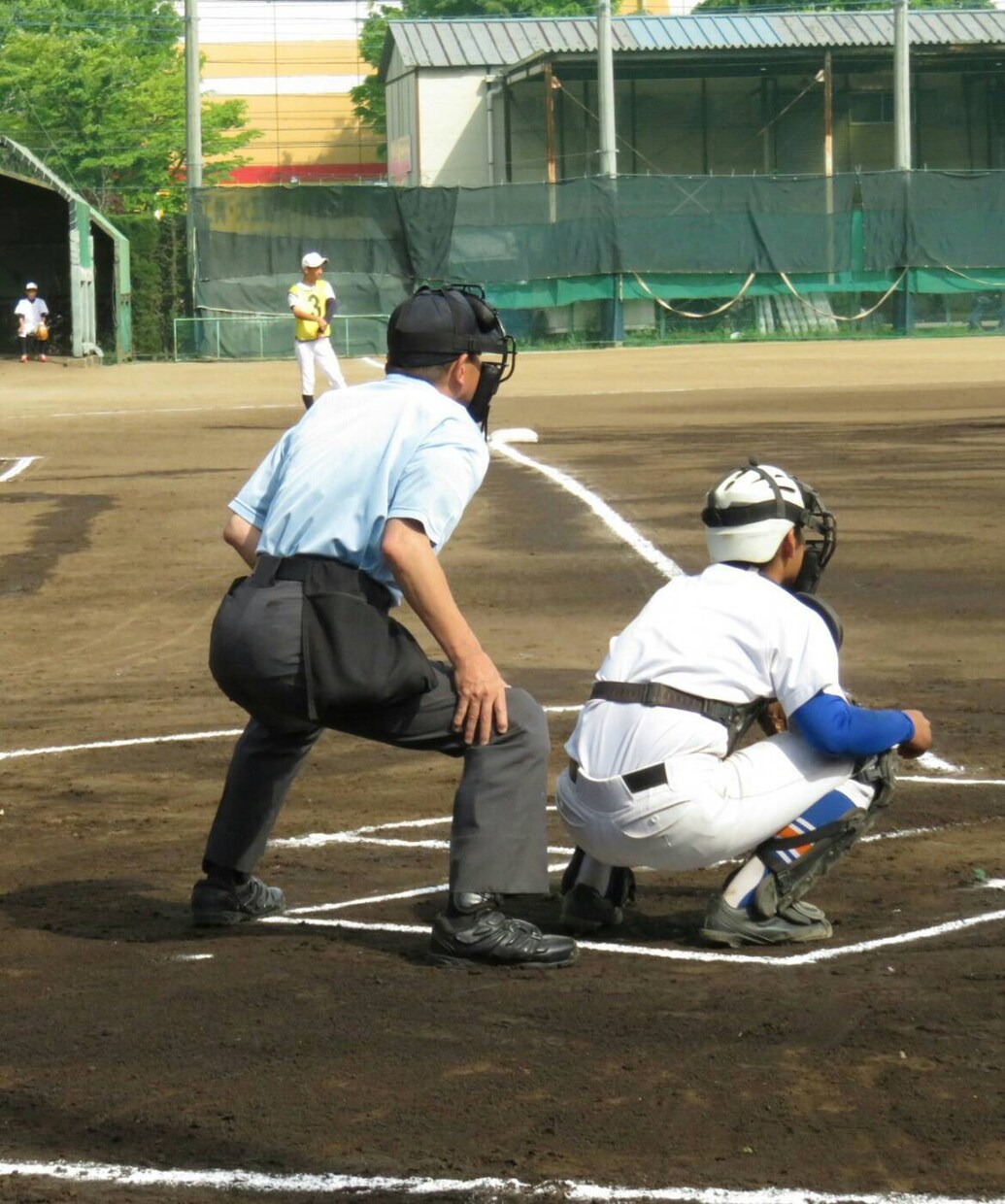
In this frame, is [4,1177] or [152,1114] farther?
[152,1114]

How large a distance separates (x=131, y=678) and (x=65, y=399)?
62.7 ft

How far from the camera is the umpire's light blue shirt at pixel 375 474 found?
Answer: 4.74 m

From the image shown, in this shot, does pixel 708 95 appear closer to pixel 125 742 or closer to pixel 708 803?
pixel 125 742

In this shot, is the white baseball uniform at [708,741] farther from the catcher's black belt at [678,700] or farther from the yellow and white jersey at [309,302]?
the yellow and white jersey at [309,302]

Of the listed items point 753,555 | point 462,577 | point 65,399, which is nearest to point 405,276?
point 65,399

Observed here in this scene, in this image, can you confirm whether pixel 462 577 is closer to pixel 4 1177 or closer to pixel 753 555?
pixel 753 555

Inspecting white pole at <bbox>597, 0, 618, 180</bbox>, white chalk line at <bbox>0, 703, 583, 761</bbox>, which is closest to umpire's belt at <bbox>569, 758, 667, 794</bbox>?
white chalk line at <bbox>0, 703, 583, 761</bbox>

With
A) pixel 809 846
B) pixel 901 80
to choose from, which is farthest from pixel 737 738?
pixel 901 80

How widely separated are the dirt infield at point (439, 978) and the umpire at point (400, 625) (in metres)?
0.29

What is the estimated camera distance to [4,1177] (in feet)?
12.0

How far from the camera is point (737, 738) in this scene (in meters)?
5.16

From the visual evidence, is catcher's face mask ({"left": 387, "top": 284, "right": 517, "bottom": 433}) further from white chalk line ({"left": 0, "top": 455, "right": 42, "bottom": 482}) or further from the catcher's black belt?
white chalk line ({"left": 0, "top": 455, "right": 42, "bottom": 482})

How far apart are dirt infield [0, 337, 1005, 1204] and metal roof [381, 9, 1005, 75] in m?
44.0

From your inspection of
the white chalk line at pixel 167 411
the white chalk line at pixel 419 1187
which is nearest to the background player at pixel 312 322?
the white chalk line at pixel 167 411
